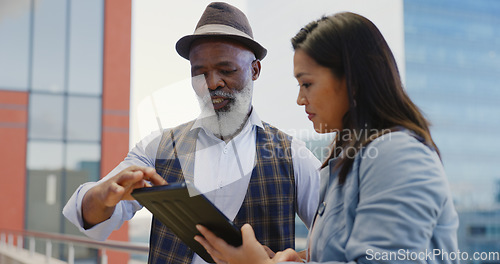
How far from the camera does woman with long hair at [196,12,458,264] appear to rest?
0.52 metres

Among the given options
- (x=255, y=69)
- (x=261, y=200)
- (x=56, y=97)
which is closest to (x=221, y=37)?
(x=255, y=69)

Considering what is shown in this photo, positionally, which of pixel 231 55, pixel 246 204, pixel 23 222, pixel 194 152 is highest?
pixel 231 55

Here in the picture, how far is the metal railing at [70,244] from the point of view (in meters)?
1.63

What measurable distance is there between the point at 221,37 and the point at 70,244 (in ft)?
7.08

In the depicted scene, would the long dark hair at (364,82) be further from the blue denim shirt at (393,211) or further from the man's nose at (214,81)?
the man's nose at (214,81)

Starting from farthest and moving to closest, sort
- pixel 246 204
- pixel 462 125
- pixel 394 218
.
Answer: pixel 462 125
pixel 246 204
pixel 394 218

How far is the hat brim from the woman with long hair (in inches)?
18.7

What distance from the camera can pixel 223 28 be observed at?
1136mm

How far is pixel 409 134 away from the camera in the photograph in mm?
568

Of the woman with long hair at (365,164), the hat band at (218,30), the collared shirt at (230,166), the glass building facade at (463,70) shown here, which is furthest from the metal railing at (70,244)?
the glass building facade at (463,70)

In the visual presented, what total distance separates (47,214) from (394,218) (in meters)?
5.58

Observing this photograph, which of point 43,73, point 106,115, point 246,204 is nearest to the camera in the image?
point 246,204

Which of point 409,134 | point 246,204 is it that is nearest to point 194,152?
point 246,204

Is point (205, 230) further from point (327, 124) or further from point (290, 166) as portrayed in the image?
point (290, 166)
